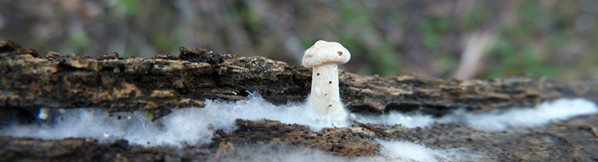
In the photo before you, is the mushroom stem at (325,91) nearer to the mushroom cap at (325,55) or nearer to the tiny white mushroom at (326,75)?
the tiny white mushroom at (326,75)

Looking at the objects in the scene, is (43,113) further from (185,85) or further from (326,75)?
(326,75)

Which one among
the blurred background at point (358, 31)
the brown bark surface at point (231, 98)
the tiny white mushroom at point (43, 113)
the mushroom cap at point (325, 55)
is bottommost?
the tiny white mushroom at point (43, 113)

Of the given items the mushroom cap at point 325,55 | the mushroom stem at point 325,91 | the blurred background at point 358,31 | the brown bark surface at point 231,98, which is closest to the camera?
the brown bark surface at point 231,98

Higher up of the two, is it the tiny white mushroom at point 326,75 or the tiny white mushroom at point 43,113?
the tiny white mushroom at point 326,75

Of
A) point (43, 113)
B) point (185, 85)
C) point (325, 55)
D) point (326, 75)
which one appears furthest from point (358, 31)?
point (43, 113)

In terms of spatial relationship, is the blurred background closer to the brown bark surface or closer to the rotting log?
the rotting log

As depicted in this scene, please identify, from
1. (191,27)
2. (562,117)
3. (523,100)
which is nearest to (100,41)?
(191,27)

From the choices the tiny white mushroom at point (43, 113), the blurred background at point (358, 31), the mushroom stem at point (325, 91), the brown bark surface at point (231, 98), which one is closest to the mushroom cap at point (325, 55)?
the mushroom stem at point (325, 91)

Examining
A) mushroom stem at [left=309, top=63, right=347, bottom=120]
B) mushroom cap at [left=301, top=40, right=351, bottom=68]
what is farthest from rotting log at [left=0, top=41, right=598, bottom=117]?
mushroom cap at [left=301, top=40, right=351, bottom=68]
